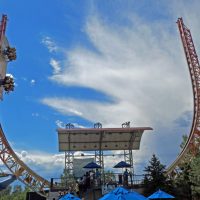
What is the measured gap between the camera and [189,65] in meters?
40.9

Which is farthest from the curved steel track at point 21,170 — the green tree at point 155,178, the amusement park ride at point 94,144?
the green tree at point 155,178

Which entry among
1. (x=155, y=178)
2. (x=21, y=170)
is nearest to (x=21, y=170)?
(x=21, y=170)

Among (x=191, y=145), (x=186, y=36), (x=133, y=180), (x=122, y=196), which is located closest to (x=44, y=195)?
(x=133, y=180)

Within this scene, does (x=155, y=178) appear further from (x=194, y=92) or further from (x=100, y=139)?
(x=194, y=92)

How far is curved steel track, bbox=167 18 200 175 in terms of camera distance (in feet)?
121

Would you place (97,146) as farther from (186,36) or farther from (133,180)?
(186,36)

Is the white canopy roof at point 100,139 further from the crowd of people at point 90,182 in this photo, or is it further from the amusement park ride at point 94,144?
the crowd of people at point 90,182

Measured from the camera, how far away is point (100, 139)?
34094mm

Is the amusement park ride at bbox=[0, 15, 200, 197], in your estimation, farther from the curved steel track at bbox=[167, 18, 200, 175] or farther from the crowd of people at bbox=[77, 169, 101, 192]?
the crowd of people at bbox=[77, 169, 101, 192]

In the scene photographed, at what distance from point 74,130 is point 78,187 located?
6.03 m

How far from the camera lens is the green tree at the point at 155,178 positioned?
1056 inches

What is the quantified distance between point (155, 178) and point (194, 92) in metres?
15.9

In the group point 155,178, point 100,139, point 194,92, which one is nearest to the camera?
point 155,178

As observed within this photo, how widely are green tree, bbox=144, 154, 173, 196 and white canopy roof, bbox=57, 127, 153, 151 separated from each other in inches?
222
